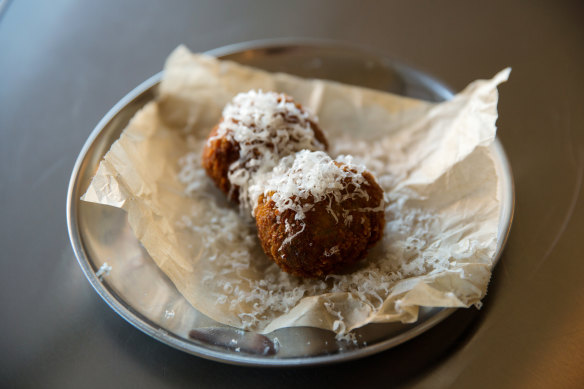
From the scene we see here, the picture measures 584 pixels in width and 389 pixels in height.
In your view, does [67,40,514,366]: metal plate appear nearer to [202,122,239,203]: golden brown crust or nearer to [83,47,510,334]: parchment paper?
[83,47,510,334]: parchment paper

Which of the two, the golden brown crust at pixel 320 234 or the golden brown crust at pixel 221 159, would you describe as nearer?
the golden brown crust at pixel 320 234

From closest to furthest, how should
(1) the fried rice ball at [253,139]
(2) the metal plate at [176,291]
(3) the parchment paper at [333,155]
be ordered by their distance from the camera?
1. (2) the metal plate at [176,291]
2. (3) the parchment paper at [333,155]
3. (1) the fried rice ball at [253,139]

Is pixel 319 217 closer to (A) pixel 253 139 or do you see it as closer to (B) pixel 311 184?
(B) pixel 311 184

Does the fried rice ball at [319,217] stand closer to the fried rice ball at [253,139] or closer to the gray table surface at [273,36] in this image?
the fried rice ball at [253,139]

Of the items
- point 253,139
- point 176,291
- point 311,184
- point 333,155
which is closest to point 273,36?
point 333,155

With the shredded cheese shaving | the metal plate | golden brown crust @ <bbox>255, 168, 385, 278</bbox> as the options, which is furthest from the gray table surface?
the shredded cheese shaving

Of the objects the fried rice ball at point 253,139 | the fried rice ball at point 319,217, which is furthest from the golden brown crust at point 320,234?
the fried rice ball at point 253,139
